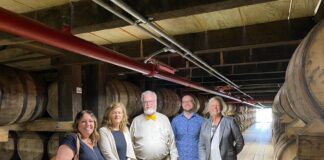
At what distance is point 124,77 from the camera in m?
6.70

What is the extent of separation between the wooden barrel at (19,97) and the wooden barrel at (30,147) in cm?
53

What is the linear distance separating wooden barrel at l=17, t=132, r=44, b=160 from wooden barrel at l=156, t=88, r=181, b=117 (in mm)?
3080

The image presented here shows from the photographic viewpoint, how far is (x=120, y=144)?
293cm

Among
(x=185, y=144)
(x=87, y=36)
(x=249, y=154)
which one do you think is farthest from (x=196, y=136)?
(x=249, y=154)

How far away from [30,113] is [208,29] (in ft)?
8.39

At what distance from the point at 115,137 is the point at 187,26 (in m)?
1.52

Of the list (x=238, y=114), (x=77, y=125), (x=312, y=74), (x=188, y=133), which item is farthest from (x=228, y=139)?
(x=238, y=114)

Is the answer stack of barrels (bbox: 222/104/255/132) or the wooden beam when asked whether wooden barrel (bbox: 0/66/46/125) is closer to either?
the wooden beam

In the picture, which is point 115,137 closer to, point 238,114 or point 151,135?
point 151,135

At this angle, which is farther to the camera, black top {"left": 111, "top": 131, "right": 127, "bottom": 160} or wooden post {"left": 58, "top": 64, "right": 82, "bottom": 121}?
wooden post {"left": 58, "top": 64, "right": 82, "bottom": 121}

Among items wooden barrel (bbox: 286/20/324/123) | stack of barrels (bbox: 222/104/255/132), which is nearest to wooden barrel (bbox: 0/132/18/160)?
wooden barrel (bbox: 286/20/324/123)

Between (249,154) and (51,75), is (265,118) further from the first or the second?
(51,75)

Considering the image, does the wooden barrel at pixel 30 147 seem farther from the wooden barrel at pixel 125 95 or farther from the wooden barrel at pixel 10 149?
the wooden barrel at pixel 125 95

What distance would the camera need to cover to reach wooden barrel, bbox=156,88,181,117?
7.04 m
